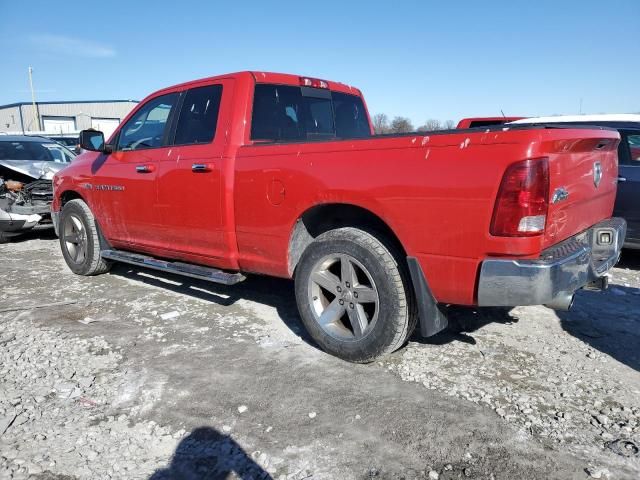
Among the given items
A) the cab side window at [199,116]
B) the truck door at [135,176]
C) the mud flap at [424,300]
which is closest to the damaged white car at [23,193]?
the truck door at [135,176]

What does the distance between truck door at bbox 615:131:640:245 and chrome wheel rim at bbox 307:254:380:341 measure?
380 centimetres

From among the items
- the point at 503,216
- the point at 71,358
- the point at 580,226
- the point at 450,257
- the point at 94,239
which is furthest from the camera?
the point at 94,239

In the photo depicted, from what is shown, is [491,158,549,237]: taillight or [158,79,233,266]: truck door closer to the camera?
[491,158,549,237]: taillight

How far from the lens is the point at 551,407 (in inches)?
107

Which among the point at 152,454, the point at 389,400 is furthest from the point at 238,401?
the point at 389,400

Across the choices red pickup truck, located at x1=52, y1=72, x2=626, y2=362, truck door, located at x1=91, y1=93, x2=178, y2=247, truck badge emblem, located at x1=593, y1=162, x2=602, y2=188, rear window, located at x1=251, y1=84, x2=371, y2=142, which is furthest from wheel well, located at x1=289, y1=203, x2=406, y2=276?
truck door, located at x1=91, y1=93, x2=178, y2=247

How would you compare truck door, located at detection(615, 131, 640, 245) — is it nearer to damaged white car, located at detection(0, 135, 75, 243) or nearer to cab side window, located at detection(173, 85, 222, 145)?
cab side window, located at detection(173, 85, 222, 145)

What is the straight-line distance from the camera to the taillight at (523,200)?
95.5 inches

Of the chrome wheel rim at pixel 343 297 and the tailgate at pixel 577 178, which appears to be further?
the chrome wheel rim at pixel 343 297

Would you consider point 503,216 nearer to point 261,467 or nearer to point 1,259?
point 261,467

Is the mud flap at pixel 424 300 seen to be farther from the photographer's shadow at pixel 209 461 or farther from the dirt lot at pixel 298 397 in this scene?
the photographer's shadow at pixel 209 461

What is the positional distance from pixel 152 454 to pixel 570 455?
1.99 m

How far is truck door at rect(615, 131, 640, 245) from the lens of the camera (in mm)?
5391

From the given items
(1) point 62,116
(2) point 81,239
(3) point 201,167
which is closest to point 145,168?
(3) point 201,167
